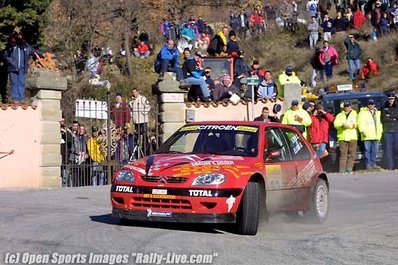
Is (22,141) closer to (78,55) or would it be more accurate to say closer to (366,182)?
(366,182)

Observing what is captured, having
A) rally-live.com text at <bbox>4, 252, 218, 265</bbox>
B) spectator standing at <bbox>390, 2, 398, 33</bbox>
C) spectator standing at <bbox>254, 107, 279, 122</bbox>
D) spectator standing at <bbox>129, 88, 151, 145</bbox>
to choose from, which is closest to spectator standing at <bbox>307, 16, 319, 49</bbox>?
spectator standing at <bbox>390, 2, 398, 33</bbox>

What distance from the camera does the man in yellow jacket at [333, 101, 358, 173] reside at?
22344 millimetres

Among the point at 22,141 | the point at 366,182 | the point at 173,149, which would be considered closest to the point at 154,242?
the point at 173,149

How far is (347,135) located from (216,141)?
10.8m

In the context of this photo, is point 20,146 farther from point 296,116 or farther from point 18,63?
point 296,116

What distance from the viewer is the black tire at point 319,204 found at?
1289 centimetres

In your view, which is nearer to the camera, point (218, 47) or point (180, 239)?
point (180, 239)

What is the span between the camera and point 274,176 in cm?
1185

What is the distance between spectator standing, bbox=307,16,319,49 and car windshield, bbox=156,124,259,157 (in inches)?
1006

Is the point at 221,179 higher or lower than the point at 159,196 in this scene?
higher

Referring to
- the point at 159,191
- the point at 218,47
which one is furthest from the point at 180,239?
the point at 218,47

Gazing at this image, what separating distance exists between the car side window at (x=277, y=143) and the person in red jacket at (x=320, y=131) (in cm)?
935

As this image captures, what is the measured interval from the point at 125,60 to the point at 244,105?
14.4 meters

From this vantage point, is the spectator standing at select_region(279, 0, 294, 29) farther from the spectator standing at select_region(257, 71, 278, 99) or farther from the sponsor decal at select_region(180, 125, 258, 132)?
the sponsor decal at select_region(180, 125, 258, 132)
